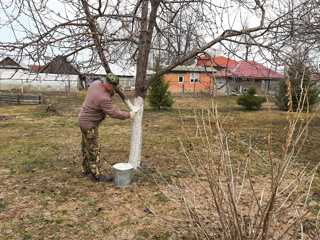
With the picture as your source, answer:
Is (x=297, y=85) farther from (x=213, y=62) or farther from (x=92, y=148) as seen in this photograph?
(x=92, y=148)

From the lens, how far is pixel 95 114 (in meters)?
3.96

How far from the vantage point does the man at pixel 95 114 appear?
3.81 metres

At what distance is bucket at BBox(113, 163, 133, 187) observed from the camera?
389 cm

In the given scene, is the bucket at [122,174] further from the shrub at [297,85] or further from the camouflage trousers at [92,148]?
the shrub at [297,85]

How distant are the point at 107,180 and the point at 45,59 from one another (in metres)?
2.12

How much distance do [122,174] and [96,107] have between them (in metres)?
1.12

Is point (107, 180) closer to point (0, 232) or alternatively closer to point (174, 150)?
point (0, 232)

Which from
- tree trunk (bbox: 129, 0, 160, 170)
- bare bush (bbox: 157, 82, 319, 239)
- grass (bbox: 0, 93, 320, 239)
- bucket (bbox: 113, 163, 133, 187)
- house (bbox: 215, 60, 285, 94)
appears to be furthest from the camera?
tree trunk (bbox: 129, 0, 160, 170)

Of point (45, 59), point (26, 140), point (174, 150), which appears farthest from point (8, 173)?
point (174, 150)

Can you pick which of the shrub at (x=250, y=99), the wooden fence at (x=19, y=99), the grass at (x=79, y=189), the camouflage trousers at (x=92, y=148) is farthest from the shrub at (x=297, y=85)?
the wooden fence at (x=19, y=99)

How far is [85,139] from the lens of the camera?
403 cm

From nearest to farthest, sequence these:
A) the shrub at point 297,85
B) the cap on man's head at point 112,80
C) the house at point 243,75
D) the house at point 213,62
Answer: the shrub at point 297,85, the house at point 243,75, the house at point 213,62, the cap on man's head at point 112,80

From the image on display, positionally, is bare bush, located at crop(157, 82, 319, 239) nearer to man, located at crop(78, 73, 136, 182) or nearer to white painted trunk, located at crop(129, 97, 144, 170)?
white painted trunk, located at crop(129, 97, 144, 170)

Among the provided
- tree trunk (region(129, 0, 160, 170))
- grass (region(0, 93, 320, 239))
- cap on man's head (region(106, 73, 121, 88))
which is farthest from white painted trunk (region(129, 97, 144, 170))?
cap on man's head (region(106, 73, 121, 88))
